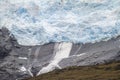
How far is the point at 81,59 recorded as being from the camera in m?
186

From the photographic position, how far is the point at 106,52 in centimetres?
18925

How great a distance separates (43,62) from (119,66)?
7322 centimetres

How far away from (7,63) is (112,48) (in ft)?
171

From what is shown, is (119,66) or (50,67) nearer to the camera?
(119,66)

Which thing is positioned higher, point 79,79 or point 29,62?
point 29,62

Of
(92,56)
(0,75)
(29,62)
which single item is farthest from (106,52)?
(0,75)

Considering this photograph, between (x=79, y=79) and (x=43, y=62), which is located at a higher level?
(x=43, y=62)

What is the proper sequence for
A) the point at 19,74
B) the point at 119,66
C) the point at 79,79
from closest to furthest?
the point at 79,79 < the point at 119,66 < the point at 19,74

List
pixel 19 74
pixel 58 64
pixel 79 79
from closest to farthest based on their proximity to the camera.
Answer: pixel 79 79 → pixel 19 74 → pixel 58 64

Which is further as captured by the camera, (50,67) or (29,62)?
(29,62)

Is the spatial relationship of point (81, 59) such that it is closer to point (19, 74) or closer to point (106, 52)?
point (106, 52)

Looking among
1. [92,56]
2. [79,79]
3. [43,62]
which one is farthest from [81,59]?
[79,79]

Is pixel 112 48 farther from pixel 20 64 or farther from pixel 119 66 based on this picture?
pixel 119 66

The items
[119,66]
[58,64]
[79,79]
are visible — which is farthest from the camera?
[58,64]
